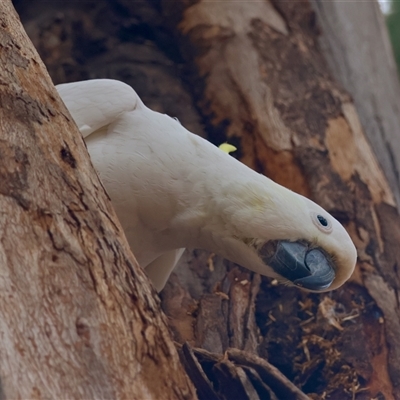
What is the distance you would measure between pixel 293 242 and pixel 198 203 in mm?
375

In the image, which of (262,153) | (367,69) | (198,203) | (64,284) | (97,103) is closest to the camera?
(64,284)

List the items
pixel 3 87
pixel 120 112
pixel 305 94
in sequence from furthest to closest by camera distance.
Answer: pixel 305 94, pixel 120 112, pixel 3 87

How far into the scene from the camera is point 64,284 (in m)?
1.48

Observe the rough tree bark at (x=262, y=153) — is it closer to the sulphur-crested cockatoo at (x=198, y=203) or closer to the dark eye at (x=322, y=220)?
the sulphur-crested cockatoo at (x=198, y=203)

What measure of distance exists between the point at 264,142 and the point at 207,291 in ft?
2.74

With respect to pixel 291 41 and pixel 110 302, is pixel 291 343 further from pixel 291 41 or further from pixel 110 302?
pixel 291 41

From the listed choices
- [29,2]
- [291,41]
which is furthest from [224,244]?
[29,2]

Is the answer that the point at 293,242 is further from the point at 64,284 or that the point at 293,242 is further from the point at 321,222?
the point at 64,284

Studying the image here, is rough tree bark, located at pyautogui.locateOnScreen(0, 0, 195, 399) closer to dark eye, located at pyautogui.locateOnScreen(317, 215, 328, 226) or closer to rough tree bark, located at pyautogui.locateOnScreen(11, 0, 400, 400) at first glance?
rough tree bark, located at pyautogui.locateOnScreen(11, 0, 400, 400)

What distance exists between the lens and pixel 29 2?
4062 mm

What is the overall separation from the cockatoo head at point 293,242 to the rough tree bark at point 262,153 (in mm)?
330

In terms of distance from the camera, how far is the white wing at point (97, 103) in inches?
97.0

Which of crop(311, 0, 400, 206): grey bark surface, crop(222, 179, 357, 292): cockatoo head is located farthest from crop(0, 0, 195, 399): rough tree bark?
crop(311, 0, 400, 206): grey bark surface

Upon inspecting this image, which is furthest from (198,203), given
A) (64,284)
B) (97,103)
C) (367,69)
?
(367,69)
